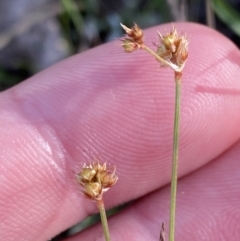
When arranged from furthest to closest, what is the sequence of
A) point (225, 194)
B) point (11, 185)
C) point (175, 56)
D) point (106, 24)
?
point (106, 24) → point (225, 194) → point (11, 185) → point (175, 56)

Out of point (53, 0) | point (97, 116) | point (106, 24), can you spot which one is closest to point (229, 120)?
point (97, 116)

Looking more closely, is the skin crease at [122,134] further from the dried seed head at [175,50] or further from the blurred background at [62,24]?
the blurred background at [62,24]

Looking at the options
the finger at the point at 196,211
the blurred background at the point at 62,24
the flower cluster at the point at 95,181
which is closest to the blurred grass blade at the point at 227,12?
the blurred background at the point at 62,24

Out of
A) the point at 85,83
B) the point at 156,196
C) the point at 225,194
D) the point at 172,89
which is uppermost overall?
the point at 85,83

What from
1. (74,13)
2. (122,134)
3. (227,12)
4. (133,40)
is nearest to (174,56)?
(133,40)

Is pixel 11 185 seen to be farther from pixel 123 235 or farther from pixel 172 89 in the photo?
pixel 172 89
